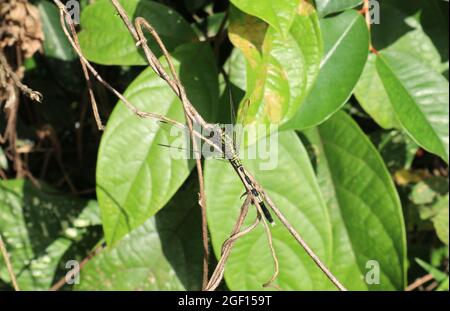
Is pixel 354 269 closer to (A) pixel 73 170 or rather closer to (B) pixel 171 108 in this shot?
(B) pixel 171 108

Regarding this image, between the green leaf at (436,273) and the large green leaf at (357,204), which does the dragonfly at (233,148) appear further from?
the green leaf at (436,273)

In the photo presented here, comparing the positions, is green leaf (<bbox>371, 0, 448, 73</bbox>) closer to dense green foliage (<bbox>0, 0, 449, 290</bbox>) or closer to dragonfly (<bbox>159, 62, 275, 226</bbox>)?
dense green foliage (<bbox>0, 0, 449, 290</bbox>)

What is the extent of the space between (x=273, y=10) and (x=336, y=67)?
0.79ft

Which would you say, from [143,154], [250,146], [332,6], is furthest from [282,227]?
[332,6]

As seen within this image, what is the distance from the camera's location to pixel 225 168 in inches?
43.6

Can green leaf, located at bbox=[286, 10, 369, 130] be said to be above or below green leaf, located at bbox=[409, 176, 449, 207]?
above

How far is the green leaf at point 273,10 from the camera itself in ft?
2.85

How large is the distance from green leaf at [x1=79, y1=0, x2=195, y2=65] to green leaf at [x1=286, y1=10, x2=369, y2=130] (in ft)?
0.83

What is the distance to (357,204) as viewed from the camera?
3.98 feet

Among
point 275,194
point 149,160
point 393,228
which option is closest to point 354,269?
point 393,228

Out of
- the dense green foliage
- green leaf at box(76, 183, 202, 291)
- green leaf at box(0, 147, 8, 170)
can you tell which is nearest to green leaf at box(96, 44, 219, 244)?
the dense green foliage

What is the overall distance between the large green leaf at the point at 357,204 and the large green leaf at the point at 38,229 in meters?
0.54

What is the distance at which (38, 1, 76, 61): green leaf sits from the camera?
137cm

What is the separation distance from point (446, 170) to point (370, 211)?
1.47 ft
